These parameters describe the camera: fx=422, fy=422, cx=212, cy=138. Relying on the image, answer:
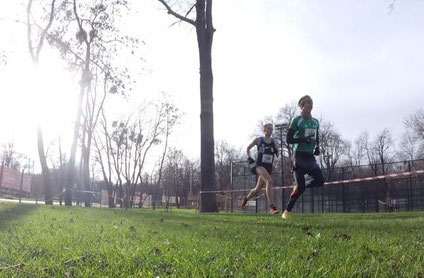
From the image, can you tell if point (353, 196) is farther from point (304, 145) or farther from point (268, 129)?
point (304, 145)

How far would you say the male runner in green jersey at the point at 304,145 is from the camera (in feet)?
25.3

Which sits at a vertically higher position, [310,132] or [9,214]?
[310,132]

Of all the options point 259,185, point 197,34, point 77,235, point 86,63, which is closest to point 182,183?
point 86,63

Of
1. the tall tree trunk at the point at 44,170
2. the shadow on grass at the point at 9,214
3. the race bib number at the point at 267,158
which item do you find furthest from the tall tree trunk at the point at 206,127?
the tall tree trunk at the point at 44,170

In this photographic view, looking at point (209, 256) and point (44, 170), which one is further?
point (44, 170)

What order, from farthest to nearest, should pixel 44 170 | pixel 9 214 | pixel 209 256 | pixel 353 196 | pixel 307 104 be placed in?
pixel 353 196
pixel 44 170
pixel 9 214
pixel 307 104
pixel 209 256

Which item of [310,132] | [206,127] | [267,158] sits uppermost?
[206,127]

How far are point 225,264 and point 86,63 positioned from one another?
2610 centimetres

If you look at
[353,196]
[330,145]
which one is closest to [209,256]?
[353,196]

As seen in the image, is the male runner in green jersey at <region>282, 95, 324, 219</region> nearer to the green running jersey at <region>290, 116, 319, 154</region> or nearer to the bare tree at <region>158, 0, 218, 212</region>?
the green running jersey at <region>290, 116, 319, 154</region>

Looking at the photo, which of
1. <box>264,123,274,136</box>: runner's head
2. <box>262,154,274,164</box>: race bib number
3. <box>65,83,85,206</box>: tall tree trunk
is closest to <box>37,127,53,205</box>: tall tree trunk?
<box>65,83,85,206</box>: tall tree trunk

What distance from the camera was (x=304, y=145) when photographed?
7.75 meters

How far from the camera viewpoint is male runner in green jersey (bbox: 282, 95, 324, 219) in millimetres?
7703

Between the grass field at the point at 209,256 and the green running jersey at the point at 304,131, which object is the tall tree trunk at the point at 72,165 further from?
the grass field at the point at 209,256
